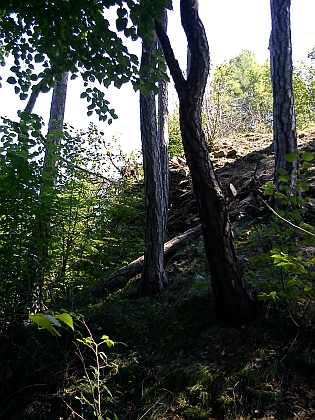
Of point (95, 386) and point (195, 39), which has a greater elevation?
point (195, 39)

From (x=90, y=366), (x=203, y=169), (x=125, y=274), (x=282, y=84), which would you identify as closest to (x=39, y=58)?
(x=203, y=169)

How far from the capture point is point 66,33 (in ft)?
8.86

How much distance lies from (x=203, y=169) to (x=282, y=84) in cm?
335

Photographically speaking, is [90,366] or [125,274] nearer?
[90,366]

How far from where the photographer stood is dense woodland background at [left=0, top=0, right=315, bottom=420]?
8.98ft

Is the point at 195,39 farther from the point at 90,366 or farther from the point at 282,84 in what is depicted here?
the point at 90,366

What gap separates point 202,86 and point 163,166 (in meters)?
5.41

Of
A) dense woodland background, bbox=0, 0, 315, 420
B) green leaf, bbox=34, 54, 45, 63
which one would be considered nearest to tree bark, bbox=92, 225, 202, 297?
dense woodland background, bbox=0, 0, 315, 420

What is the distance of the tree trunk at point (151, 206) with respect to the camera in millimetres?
5418

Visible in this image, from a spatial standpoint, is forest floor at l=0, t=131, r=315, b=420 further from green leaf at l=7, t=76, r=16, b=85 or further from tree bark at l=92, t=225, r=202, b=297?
green leaf at l=7, t=76, r=16, b=85

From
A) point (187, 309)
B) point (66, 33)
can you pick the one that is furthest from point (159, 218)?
point (66, 33)

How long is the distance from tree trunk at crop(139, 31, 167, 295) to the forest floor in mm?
291

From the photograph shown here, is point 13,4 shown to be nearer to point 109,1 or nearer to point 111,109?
point 109,1

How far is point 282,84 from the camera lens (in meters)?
5.76
